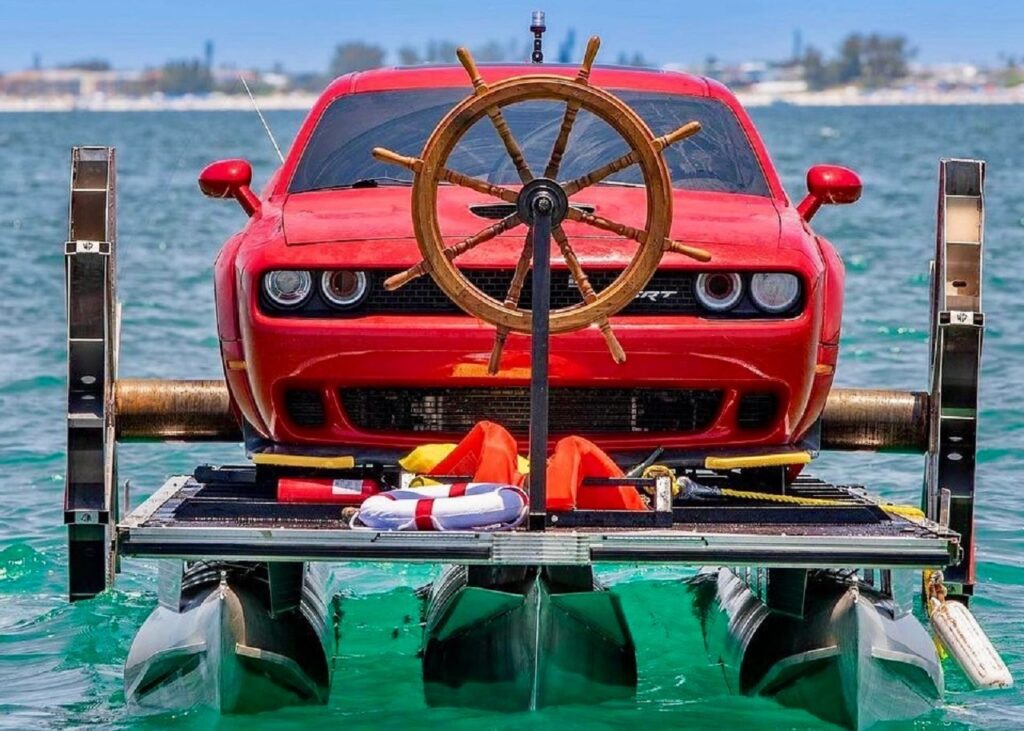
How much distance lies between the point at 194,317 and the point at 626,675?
47.3 feet

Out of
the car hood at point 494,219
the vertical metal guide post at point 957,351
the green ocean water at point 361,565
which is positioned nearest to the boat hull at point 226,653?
the green ocean water at point 361,565

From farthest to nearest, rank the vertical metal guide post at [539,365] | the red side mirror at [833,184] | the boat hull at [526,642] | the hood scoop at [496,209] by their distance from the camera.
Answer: the red side mirror at [833,184], the hood scoop at [496,209], the boat hull at [526,642], the vertical metal guide post at [539,365]

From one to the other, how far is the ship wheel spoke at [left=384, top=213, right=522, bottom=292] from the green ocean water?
142 cm

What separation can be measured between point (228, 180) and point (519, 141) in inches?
41.9

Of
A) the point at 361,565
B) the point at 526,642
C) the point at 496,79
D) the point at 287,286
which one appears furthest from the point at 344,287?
the point at 361,565

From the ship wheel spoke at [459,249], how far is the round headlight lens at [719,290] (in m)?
0.82

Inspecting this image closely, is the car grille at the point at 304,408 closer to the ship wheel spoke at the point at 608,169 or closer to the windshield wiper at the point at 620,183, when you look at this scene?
the ship wheel spoke at the point at 608,169

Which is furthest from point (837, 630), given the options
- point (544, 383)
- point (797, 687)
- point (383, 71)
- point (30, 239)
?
point (30, 239)

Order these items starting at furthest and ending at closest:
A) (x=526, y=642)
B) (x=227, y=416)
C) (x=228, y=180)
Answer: (x=227, y=416) < (x=228, y=180) < (x=526, y=642)

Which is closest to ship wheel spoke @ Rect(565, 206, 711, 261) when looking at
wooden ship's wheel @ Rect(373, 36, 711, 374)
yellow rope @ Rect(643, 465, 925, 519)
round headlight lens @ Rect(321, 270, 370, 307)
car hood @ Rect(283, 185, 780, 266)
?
wooden ship's wheel @ Rect(373, 36, 711, 374)

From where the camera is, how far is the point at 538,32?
9594 mm

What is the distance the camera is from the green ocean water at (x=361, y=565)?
7.69 m

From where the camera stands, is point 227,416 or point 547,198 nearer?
point 547,198

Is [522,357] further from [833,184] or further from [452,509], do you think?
[833,184]
